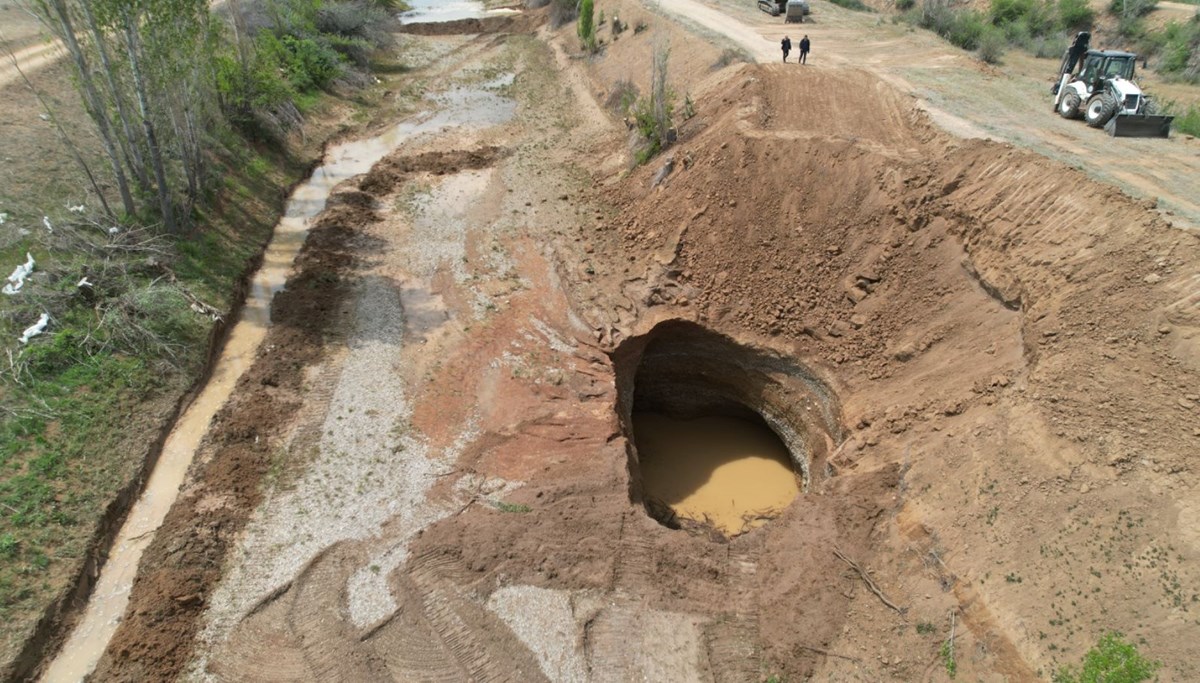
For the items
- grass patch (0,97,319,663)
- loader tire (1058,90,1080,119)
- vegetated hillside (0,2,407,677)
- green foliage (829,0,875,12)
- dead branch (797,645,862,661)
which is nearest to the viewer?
dead branch (797,645,862,661)

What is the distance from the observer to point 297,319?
53.2 feet

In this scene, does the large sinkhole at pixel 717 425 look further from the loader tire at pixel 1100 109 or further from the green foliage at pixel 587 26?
the green foliage at pixel 587 26

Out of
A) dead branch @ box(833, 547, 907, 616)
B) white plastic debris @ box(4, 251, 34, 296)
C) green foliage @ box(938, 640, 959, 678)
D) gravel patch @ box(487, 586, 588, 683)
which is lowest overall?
gravel patch @ box(487, 586, 588, 683)

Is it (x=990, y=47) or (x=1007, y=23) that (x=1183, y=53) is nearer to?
(x=1007, y=23)

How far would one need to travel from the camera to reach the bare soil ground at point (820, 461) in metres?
9.42

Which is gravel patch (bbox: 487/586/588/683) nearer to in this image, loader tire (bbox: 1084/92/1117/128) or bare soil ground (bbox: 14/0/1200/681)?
bare soil ground (bbox: 14/0/1200/681)

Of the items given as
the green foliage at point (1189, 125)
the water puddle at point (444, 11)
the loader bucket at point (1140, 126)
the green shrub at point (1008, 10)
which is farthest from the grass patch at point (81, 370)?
the water puddle at point (444, 11)

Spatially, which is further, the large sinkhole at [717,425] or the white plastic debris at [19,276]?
the large sinkhole at [717,425]

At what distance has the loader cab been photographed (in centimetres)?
1656

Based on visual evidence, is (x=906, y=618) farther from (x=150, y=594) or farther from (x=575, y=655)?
(x=150, y=594)

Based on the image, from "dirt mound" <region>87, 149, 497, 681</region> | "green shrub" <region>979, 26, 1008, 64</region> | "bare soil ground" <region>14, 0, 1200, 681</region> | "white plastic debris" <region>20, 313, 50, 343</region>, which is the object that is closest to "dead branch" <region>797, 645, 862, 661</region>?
"bare soil ground" <region>14, 0, 1200, 681</region>

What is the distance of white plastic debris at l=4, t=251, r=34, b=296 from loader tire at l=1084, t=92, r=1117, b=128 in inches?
1027

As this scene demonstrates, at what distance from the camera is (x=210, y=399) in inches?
556

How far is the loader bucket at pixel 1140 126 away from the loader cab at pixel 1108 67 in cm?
167
